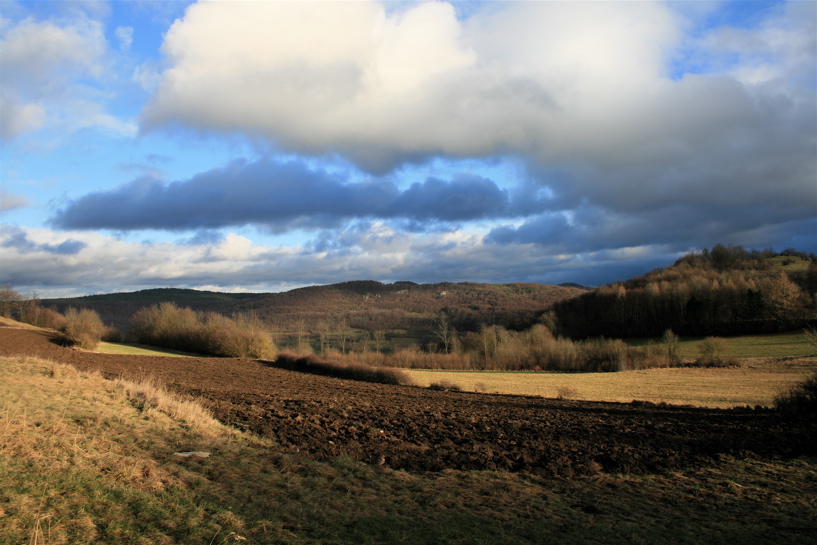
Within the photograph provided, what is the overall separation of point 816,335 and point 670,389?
48.9 feet

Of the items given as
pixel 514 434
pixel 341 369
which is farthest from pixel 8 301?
pixel 514 434

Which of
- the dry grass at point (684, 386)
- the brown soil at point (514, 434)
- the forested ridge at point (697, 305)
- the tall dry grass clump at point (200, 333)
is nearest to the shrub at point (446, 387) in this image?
the dry grass at point (684, 386)

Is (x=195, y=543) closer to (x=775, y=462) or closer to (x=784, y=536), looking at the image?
(x=784, y=536)

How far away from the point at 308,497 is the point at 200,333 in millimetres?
60274

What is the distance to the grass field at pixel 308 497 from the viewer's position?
21.9ft

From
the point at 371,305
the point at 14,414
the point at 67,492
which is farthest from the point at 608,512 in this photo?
the point at 371,305

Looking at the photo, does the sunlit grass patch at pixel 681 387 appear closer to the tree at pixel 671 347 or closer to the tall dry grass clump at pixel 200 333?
the tree at pixel 671 347

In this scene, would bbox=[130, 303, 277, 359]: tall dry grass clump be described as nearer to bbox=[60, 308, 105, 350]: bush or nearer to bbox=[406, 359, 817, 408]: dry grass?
bbox=[60, 308, 105, 350]: bush

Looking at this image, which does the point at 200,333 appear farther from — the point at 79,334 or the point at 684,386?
the point at 684,386

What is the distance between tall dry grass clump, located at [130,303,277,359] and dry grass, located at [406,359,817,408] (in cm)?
2529

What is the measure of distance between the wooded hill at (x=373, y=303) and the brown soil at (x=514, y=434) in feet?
254

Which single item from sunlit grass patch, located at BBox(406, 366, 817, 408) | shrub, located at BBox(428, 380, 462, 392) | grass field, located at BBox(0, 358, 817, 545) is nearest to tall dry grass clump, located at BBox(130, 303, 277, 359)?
sunlit grass patch, located at BBox(406, 366, 817, 408)

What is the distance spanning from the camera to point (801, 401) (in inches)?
706

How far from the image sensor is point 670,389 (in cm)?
3738
